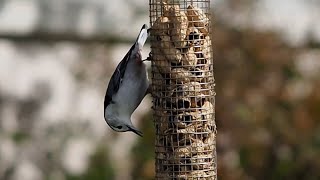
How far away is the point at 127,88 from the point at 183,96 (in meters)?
0.68

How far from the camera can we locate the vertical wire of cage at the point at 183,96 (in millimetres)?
4324

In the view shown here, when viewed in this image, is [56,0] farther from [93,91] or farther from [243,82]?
[243,82]

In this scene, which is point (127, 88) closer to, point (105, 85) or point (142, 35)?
point (142, 35)

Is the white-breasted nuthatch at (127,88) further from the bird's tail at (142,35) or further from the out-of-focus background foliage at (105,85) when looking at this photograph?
the out-of-focus background foliage at (105,85)

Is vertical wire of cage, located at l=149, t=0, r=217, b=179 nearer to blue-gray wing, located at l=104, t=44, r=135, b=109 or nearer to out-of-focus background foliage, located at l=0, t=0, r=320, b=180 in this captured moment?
blue-gray wing, located at l=104, t=44, r=135, b=109

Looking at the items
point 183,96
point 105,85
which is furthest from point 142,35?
point 105,85

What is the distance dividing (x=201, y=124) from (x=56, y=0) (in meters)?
4.81

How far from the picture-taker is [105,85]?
27.8ft

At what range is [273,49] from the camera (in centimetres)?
759

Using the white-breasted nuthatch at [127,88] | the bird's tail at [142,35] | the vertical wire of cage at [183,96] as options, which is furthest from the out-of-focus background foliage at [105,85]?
the vertical wire of cage at [183,96]

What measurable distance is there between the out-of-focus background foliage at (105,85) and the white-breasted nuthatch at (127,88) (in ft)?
7.32

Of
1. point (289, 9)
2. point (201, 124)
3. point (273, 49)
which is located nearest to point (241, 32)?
point (273, 49)

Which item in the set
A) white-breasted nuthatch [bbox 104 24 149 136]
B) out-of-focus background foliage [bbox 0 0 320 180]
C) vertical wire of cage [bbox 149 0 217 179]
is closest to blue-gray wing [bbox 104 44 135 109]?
white-breasted nuthatch [bbox 104 24 149 136]

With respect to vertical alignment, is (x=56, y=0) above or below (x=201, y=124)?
above
